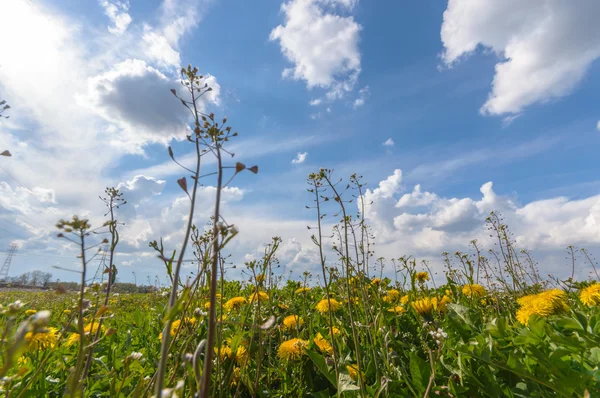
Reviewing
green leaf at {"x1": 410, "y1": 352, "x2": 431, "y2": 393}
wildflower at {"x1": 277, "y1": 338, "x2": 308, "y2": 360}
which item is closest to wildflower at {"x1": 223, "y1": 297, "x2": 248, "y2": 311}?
wildflower at {"x1": 277, "y1": 338, "x2": 308, "y2": 360}

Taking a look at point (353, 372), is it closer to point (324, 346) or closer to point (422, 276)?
point (324, 346)

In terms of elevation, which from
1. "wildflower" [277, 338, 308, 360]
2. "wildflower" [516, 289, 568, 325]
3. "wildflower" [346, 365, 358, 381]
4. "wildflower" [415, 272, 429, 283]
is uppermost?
"wildflower" [415, 272, 429, 283]

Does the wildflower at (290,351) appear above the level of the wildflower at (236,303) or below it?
below

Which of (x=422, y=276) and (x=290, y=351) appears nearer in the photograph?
(x=290, y=351)

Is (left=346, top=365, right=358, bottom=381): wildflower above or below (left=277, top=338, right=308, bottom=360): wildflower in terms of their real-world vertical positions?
below

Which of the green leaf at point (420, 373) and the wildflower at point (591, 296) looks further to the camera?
the wildflower at point (591, 296)

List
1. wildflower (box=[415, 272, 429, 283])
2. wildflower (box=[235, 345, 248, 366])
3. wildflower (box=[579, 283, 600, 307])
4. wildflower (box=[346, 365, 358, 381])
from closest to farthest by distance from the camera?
wildflower (box=[346, 365, 358, 381]), wildflower (box=[235, 345, 248, 366]), wildflower (box=[579, 283, 600, 307]), wildflower (box=[415, 272, 429, 283])

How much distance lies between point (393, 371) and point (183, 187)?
161cm

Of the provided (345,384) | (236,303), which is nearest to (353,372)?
(345,384)

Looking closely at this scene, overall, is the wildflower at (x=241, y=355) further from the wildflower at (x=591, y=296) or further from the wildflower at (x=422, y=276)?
the wildflower at (x=422, y=276)

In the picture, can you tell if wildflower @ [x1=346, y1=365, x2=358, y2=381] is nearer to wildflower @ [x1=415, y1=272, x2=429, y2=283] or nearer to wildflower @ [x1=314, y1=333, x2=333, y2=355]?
wildflower @ [x1=314, y1=333, x2=333, y2=355]

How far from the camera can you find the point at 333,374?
5.77ft

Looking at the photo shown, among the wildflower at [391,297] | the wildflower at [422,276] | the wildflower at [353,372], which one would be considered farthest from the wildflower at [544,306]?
the wildflower at [422,276]

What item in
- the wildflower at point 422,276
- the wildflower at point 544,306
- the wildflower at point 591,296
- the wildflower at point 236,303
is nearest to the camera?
the wildflower at point 544,306
